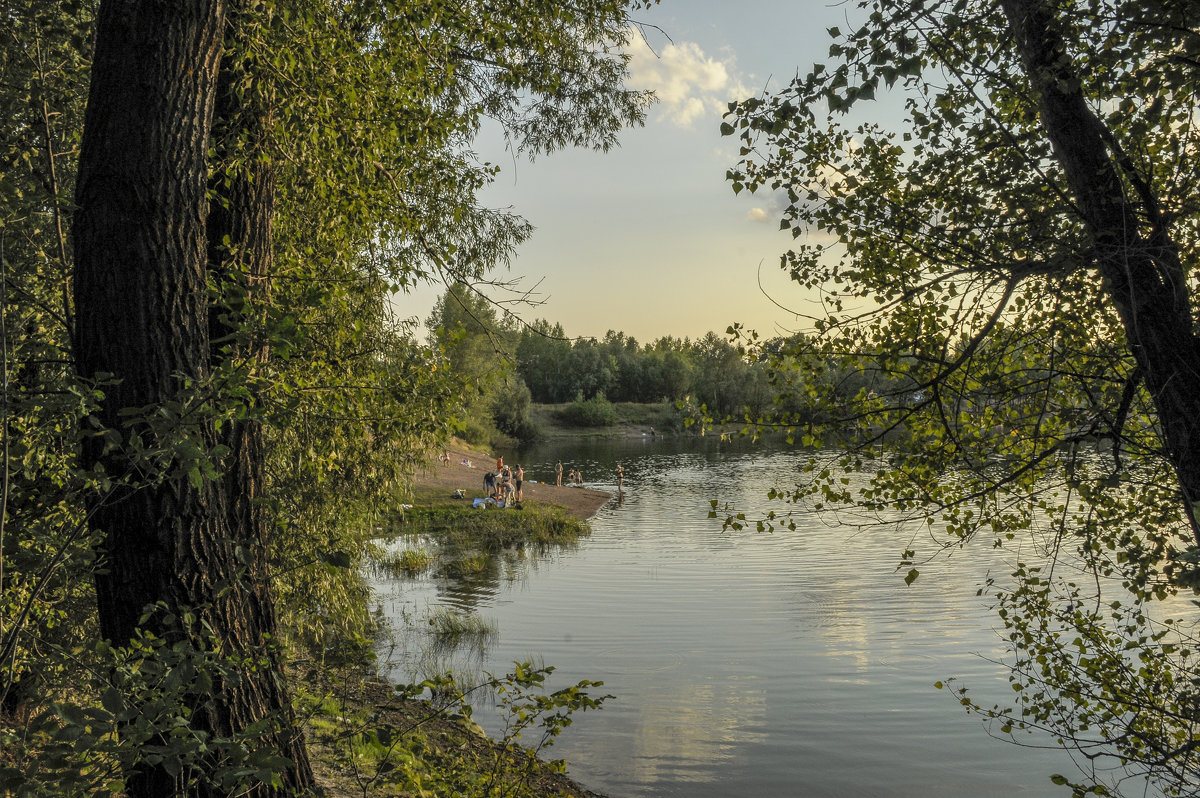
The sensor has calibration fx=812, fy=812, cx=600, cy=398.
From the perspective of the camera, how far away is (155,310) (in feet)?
11.1

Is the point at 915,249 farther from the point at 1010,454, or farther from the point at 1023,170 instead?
the point at 1010,454

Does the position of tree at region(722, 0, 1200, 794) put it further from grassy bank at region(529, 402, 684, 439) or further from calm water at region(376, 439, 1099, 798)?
grassy bank at region(529, 402, 684, 439)

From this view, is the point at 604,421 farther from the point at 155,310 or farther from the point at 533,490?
the point at 155,310

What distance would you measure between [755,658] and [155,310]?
12104 millimetres

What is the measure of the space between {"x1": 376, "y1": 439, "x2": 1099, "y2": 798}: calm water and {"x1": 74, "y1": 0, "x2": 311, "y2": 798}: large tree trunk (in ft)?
16.1

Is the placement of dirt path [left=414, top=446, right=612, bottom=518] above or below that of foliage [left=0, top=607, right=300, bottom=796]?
below

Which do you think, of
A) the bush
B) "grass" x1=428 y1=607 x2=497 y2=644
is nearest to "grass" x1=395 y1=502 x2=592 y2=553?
"grass" x1=428 y1=607 x2=497 y2=644

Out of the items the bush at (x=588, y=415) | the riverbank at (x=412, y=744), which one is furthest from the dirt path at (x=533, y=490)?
the bush at (x=588, y=415)

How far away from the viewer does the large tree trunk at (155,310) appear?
3322 mm

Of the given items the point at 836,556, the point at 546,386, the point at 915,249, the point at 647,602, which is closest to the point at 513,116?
the point at 915,249

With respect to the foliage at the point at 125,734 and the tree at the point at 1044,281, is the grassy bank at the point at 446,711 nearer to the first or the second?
the foliage at the point at 125,734

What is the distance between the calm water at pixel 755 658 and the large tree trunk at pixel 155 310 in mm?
4909

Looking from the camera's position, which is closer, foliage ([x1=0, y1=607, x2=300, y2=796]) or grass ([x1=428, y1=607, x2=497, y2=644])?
foliage ([x1=0, y1=607, x2=300, y2=796])

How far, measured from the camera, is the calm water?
9453mm
